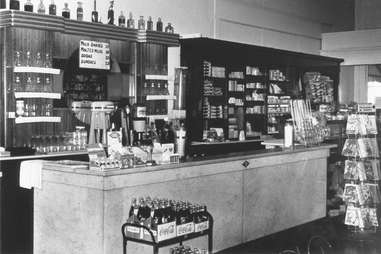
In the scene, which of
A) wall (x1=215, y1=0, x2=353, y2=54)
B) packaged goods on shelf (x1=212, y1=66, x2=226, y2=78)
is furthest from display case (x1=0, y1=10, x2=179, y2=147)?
wall (x1=215, y1=0, x2=353, y2=54)

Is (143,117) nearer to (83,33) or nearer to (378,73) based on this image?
(83,33)

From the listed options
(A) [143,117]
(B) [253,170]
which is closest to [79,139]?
(A) [143,117]

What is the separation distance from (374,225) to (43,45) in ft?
14.9

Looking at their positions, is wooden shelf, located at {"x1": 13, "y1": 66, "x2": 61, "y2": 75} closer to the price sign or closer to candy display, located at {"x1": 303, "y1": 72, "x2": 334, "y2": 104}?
the price sign

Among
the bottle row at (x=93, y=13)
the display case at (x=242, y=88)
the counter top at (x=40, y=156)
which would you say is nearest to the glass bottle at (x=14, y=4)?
the bottle row at (x=93, y=13)

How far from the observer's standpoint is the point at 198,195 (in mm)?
5258

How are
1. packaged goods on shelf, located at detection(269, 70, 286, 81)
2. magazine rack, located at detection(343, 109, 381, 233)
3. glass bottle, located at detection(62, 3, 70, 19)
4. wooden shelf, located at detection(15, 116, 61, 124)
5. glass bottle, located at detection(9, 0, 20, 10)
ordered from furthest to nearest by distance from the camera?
packaged goods on shelf, located at detection(269, 70, 286, 81) → glass bottle, located at detection(62, 3, 70, 19) → glass bottle, located at detection(9, 0, 20, 10) → wooden shelf, located at detection(15, 116, 61, 124) → magazine rack, located at detection(343, 109, 381, 233)

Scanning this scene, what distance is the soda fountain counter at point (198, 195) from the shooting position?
4.37 m

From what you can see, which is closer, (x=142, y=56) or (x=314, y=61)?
(x=142, y=56)

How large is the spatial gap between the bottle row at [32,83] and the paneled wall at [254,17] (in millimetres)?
1289

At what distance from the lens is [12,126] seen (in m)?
6.58

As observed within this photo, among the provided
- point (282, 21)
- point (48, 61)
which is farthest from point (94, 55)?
point (282, 21)

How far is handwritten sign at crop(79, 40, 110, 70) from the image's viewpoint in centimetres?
757

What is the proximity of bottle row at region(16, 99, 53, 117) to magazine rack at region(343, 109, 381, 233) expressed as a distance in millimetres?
3689
